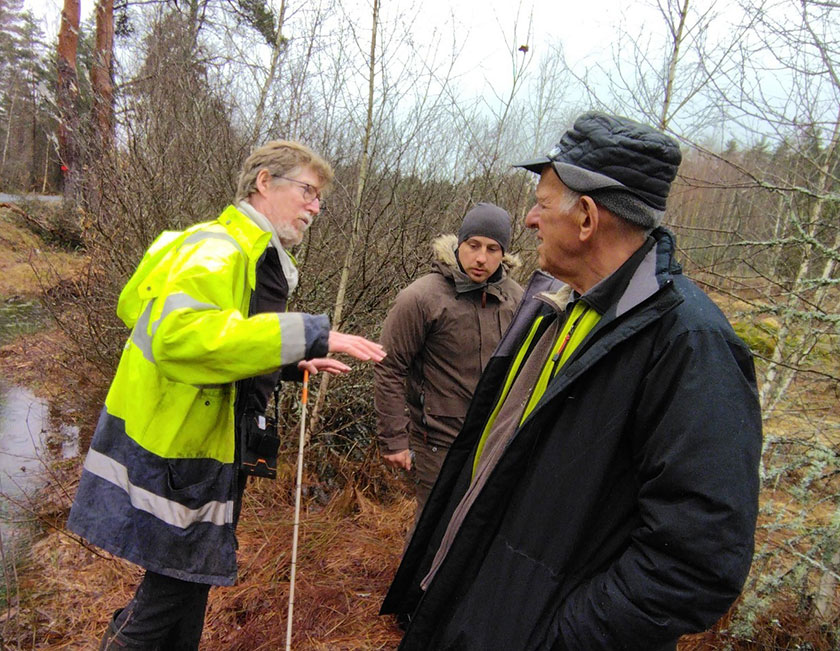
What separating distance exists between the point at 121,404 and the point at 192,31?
7.85 m

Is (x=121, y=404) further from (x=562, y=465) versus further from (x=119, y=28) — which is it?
(x=119, y=28)

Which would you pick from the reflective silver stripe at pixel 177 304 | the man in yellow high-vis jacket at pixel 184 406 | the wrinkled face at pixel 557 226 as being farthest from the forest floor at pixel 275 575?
the wrinkled face at pixel 557 226

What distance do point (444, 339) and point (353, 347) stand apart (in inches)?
42.4

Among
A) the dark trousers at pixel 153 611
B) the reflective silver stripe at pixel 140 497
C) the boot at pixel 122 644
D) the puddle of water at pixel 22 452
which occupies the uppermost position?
the reflective silver stripe at pixel 140 497

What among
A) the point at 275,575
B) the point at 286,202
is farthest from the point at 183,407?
the point at 275,575

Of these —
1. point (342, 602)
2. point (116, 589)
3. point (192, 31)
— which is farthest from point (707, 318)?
point (192, 31)

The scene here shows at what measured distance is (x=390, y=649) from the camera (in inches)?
110

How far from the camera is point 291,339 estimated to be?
5.23 feet

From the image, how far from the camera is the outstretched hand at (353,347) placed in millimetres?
1735

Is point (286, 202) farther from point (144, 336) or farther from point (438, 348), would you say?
point (438, 348)

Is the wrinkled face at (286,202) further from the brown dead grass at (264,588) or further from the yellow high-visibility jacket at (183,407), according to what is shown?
the brown dead grass at (264,588)

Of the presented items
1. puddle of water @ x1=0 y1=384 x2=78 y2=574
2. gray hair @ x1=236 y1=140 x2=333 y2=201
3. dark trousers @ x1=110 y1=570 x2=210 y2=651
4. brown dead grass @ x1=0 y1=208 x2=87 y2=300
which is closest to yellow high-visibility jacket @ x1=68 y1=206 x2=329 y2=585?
dark trousers @ x1=110 y1=570 x2=210 y2=651

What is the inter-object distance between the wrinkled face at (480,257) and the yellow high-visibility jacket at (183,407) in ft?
4.09

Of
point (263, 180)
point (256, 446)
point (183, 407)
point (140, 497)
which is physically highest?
point (263, 180)
